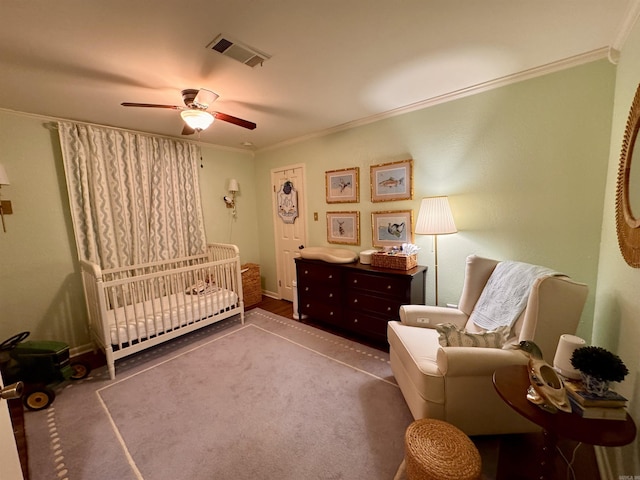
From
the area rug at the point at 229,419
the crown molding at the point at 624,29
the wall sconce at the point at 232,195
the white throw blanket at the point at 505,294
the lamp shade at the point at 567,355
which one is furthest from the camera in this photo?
the wall sconce at the point at 232,195

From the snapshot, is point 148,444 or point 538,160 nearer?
point 148,444

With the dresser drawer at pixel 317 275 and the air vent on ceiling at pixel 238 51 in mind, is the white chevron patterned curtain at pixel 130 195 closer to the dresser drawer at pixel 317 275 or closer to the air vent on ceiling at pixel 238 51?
the dresser drawer at pixel 317 275

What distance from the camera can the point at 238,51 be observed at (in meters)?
1.59

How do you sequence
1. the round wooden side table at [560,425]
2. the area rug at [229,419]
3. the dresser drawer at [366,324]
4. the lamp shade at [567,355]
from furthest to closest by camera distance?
the dresser drawer at [366,324] → the area rug at [229,419] → the lamp shade at [567,355] → the round wooden side table at [560,425]

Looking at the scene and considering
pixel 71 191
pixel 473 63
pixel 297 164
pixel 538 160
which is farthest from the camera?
pixel 297 164

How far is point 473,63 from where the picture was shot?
1841 mm

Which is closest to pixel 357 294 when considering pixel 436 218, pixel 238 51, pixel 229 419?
pixel 436 218

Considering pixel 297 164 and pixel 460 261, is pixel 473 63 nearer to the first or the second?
pixel 460 261

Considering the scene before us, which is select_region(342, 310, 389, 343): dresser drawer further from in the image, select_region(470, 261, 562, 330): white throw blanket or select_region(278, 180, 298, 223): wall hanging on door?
select_region(278, 180, 298, 223): wall hanging on door

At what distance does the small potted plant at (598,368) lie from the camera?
3.09 ft

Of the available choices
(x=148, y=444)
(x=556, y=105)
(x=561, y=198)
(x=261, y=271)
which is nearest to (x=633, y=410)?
(x=561, y=198)

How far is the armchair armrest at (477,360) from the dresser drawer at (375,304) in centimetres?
102

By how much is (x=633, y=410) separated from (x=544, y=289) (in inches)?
21.9

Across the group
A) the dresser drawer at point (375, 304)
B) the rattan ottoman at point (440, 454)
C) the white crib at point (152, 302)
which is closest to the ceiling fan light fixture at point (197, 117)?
the white crib at point (152, 302)
